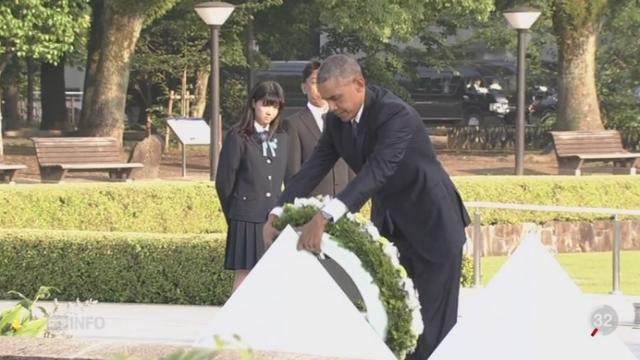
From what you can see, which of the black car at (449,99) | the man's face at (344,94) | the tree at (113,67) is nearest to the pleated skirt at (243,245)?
the man's face at (344,94)

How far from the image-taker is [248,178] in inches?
344

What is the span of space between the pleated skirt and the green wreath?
323 cm

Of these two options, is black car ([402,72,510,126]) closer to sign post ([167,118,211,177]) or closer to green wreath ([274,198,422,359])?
sign post ([167,118,211,177])

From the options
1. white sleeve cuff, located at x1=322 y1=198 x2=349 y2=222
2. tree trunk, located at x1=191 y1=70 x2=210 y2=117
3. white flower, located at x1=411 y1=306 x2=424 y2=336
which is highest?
tree trunk, located at x1=191 y1=70 x2=210 y2=117

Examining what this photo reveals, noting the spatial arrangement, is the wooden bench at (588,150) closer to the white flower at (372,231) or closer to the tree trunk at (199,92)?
the tree trunk at (199,92)

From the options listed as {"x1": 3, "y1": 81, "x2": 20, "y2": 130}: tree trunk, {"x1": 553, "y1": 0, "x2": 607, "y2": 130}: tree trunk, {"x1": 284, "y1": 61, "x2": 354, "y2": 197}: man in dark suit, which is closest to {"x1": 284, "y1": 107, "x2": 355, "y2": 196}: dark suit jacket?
{"x1": 284, "y1": 61, "x2": 354, "y2": 197}: man in dark suit

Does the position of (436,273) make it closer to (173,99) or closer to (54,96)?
(173,99)

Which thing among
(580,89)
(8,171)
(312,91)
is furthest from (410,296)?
(580,89)

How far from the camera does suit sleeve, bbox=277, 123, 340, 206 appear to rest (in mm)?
5922

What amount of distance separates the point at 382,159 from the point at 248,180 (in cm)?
335

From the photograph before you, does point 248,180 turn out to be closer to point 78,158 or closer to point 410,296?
point 410,296

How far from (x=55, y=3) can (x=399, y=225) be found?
1927 cm

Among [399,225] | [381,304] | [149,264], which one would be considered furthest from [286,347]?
[149,264]

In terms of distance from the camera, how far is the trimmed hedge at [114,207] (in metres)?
14.2
